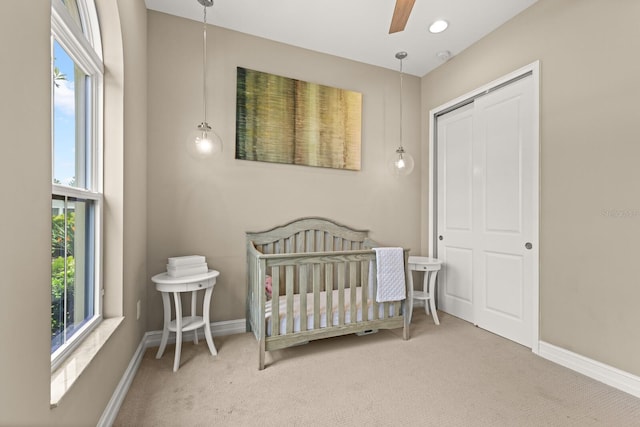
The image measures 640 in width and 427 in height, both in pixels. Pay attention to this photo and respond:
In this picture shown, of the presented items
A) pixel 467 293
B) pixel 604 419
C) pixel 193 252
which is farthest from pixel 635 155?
pixel 193 252

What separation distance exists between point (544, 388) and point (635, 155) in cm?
157

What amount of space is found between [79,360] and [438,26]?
3.37 meters

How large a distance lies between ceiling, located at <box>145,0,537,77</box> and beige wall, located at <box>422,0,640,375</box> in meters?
0.41

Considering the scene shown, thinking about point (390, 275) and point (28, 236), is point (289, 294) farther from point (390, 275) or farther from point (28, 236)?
point (28, 236)

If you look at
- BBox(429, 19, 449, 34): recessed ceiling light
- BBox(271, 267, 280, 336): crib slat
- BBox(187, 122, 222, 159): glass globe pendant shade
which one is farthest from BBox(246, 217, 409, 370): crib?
BBox(429, 19, 449, 34): recessed ceiling light

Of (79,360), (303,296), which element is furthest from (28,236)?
(303,296)

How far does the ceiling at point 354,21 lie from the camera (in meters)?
2.32

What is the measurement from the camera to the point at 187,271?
218 centimetres

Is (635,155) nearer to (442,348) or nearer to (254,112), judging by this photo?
(442,348)

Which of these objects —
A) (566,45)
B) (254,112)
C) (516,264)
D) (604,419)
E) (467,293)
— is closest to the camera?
(604,419)

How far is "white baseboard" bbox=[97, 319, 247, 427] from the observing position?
1479 mm

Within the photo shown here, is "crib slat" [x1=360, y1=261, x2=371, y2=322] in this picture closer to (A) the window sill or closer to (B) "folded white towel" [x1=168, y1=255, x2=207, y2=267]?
(B) "folded white towel" [x1=168, y1=255, x2=207, y2=267]

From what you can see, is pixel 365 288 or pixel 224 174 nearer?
pixel 365 288

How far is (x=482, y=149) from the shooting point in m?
2.79
